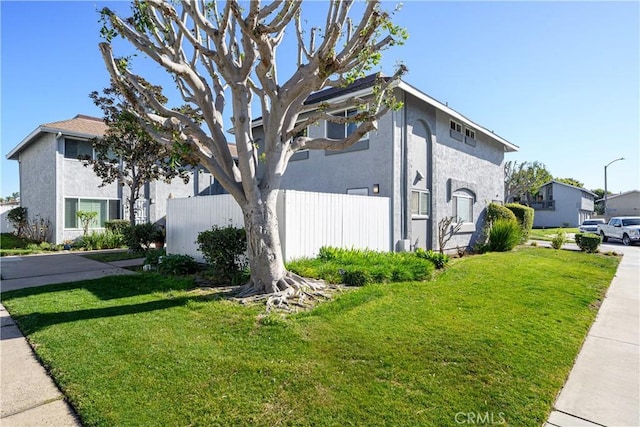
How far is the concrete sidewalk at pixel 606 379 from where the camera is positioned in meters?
2.90

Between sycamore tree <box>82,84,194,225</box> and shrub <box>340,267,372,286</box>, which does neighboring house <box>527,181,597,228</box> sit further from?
sycamore tree <box>82,84,194,225</box>

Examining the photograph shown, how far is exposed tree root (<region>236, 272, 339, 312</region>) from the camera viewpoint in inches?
226

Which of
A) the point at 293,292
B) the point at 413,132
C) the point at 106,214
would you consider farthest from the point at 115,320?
the point at 106,214

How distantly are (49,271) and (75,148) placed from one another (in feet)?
33.6

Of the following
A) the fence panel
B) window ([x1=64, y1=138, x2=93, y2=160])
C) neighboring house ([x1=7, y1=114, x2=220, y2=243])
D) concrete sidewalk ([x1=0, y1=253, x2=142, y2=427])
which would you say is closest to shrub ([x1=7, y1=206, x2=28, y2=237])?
neighboring house ([x1=7, y1=114, x2=220, y2=243])

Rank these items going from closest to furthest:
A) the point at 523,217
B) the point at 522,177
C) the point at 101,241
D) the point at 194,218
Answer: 1. the point at 194,218
2. the point at 101,241
3. the point at 523,217
4. the point at 522,177

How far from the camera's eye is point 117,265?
405 inches

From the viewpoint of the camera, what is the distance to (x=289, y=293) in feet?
20.1

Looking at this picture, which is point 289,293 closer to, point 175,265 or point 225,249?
point 225,249

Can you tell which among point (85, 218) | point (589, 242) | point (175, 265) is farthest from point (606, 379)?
point (85, 218)

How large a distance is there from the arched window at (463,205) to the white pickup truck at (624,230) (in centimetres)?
1292

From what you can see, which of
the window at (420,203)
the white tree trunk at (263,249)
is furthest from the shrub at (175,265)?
the window at (420,203)

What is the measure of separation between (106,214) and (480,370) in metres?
19.7

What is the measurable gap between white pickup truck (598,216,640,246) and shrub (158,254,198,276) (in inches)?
1023
